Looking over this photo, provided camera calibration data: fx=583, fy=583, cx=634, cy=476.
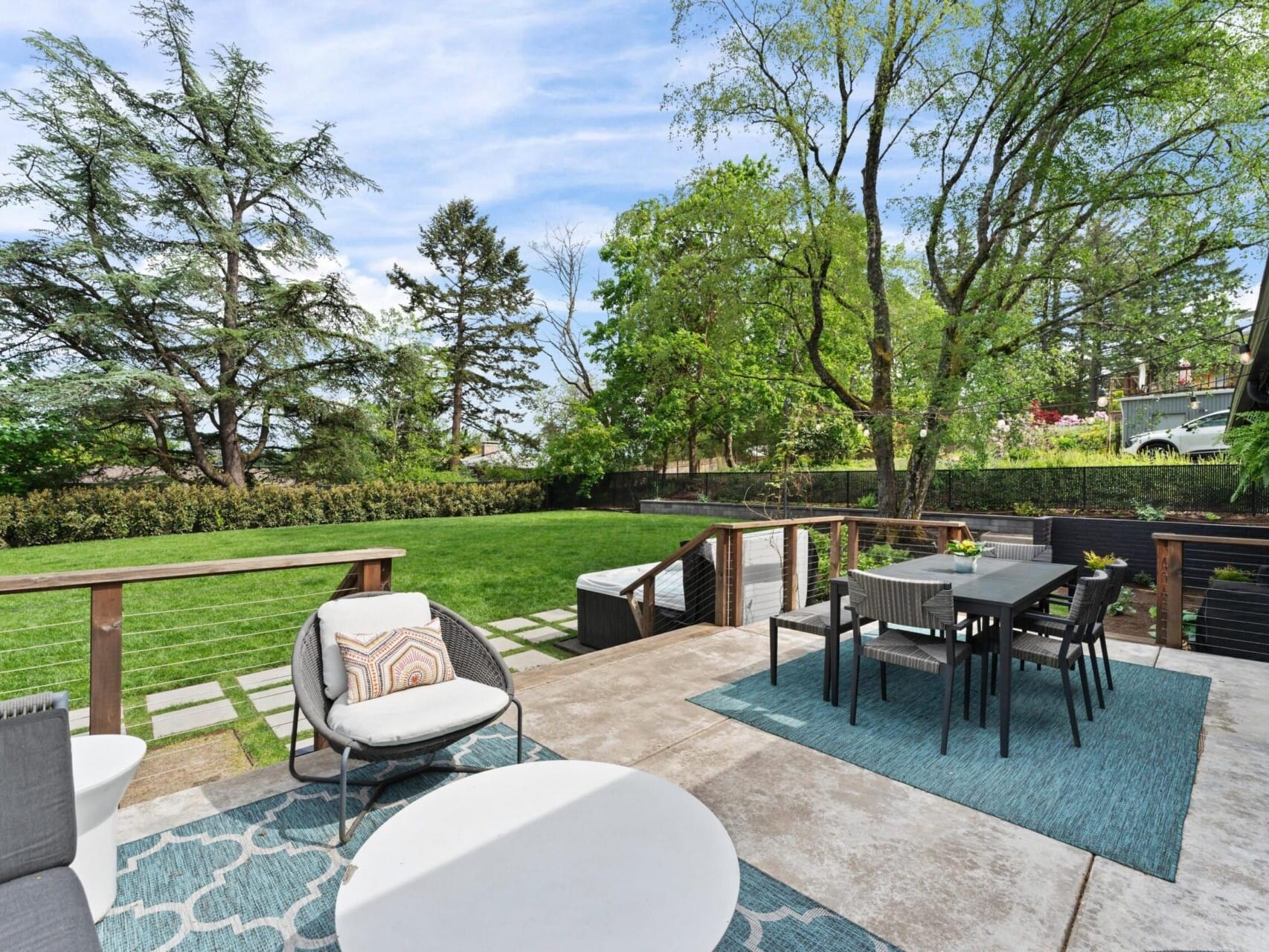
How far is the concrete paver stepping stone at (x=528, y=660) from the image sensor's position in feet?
16.9

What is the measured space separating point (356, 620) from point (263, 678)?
2840mm

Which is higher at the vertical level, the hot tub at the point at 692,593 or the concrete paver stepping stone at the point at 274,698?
the hot tub at the point at 692,593

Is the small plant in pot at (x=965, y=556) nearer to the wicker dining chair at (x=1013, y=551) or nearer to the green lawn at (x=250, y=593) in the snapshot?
the wicker dining chair at (x=1013, y=551)

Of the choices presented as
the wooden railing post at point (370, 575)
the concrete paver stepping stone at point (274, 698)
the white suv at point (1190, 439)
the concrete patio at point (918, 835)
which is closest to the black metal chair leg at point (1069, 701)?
the concrete patio at point (918, 835)

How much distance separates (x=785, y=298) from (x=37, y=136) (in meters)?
15.5

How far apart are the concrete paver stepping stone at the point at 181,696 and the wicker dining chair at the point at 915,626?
4508 mm

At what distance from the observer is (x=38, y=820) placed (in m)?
1.43

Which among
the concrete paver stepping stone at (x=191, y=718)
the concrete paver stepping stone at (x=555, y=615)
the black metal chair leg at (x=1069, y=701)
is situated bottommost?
the concrete paver stepping stone at (x=555, y=615)

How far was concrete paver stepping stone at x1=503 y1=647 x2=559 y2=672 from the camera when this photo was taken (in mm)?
5156

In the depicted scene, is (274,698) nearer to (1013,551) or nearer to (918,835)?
(918,835)

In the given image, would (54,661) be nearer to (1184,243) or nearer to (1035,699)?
(1035,699)

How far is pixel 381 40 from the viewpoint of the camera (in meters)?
6.08

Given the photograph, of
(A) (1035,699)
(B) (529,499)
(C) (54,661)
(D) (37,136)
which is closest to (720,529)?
(A) (1035,699)

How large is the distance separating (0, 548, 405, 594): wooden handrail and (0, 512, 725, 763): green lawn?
39.4 inches
